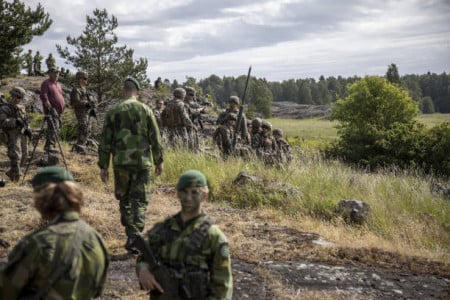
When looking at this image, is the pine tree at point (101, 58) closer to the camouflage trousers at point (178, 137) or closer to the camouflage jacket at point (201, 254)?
the camouflage trousers at point (178, 137)

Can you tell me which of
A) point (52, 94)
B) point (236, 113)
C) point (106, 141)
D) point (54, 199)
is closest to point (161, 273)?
point (54, 199)

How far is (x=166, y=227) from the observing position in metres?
2.75

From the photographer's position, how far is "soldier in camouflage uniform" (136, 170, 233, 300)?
2625 mm

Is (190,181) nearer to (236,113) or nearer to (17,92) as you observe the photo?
(17,92)

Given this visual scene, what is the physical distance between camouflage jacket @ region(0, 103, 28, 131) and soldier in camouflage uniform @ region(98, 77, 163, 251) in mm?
4042

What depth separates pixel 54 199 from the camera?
2.22 meters

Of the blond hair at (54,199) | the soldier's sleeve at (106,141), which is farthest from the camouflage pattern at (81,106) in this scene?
the blond hair at (54,199)

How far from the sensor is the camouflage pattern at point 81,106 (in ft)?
35.1

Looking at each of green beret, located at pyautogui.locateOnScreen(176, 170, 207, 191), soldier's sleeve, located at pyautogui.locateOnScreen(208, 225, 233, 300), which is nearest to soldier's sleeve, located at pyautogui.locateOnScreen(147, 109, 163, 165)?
green beret, located at pyautogui.locateOnScreen(176, 170, 207, 191)

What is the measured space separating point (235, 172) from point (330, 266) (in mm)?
4495

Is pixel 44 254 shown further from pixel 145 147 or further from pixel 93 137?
pixel 93 137

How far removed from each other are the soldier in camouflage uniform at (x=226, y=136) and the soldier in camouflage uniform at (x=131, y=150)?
20.6 ft

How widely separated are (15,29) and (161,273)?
1246 cm

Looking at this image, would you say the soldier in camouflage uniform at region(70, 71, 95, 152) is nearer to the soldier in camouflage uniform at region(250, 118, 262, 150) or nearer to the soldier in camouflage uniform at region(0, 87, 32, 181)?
the soldier in camouflage uniform at region(0, 87, 32, 181)
